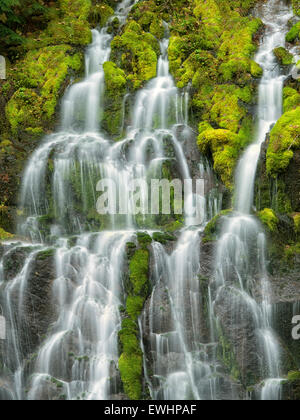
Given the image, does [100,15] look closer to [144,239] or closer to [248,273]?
[144,239]

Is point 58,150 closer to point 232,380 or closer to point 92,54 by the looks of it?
point 92,54

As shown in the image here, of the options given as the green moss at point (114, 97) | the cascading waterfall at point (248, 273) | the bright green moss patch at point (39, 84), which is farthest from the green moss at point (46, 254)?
the bright green moss patch at point (39, 84)

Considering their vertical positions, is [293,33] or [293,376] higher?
[293,33]

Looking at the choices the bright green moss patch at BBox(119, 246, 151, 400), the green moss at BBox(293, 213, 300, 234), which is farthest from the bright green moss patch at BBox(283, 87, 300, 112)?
the bright green moss patch at BBox(119, 246, 151, 400)

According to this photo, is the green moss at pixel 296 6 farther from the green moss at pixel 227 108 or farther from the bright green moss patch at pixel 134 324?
the bright green moss patch at pixel 134 324

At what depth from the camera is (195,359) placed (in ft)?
23.2

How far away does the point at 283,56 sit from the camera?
1253 cm

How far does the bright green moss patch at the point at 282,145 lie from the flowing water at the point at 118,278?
2.55ft

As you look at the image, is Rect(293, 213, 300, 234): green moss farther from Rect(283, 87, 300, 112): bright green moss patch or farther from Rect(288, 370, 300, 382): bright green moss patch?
Rect(283, 87, 300, 112): bright green moss patch

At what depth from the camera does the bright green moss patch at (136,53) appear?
526 inches

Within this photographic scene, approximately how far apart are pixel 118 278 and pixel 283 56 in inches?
377

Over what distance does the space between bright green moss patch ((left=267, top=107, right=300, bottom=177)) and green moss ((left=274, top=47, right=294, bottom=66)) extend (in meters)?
3.93

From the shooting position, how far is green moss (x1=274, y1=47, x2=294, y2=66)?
12.3m

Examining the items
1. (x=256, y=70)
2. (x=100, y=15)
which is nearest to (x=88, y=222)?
(x=256, y=70)
